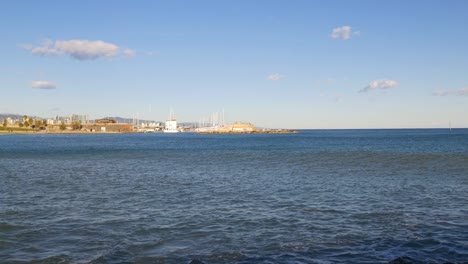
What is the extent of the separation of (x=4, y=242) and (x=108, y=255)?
15.6 feet

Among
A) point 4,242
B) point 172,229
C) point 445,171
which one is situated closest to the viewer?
point 4,242

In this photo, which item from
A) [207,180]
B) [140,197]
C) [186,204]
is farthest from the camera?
[207,180]

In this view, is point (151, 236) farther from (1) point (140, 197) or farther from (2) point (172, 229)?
(1) point (140, 197)

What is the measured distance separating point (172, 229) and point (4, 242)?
6290 mm

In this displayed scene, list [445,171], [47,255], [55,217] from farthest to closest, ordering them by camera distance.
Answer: [445,171], [55,217], [47,255]

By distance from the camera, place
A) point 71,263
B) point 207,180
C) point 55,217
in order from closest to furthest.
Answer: point 71,263
point 55,217
point 207,180

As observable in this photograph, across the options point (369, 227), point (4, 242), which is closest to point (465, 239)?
point (369, 227)

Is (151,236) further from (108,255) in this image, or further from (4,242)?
(4,242)

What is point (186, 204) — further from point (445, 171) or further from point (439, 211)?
point (445, 171)

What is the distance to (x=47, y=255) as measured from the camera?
47.1 ft

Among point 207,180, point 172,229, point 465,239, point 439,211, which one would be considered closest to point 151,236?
point 172,229

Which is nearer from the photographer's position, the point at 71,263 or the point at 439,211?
the point at 71,263

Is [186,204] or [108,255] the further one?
[186,204]

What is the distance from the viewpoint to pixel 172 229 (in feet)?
59.2
